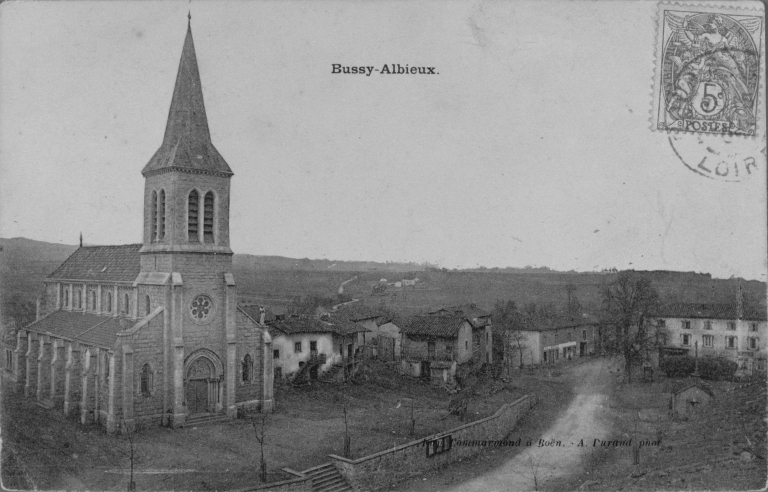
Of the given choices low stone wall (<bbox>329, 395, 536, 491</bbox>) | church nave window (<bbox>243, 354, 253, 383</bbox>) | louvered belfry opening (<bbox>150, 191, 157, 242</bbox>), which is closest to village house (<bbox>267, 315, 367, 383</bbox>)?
church nave window (<bbox>243, 354, 253, 383</bbox>)

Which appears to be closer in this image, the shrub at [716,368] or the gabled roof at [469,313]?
the shrub at [716,368]

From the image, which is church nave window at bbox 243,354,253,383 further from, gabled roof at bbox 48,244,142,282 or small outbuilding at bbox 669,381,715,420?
small outbuilding at bbox 669,381,715,420

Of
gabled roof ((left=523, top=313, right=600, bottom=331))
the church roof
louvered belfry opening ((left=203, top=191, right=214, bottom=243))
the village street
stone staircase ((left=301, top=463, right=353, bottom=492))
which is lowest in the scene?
the village street

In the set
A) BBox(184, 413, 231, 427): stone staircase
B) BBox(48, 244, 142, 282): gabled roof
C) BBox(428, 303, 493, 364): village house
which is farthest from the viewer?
BBox(428, 303, 493, 364): village house

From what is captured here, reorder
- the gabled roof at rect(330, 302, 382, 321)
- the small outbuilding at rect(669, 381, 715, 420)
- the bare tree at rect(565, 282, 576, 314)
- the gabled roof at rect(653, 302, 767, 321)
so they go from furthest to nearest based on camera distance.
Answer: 1. the gabled roof at rect(330, 302, 382, 321)
2. the bare tree at rect(565, 282, 576, 314)
3. the gabled roof at rect(653, 302, 767, 321)
4. the small outbuilding at rect(669, 381, 715, 420)

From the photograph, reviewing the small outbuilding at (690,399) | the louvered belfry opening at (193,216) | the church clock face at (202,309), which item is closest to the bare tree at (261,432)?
the church clock face at (202,309)

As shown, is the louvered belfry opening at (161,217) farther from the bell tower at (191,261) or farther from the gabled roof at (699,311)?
the gabled roof at (699,311)

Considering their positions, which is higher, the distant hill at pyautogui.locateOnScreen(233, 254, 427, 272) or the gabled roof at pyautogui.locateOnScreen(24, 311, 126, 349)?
the distant hill at pyautogui.locateOnScreen(233, 254, 427, 272)
